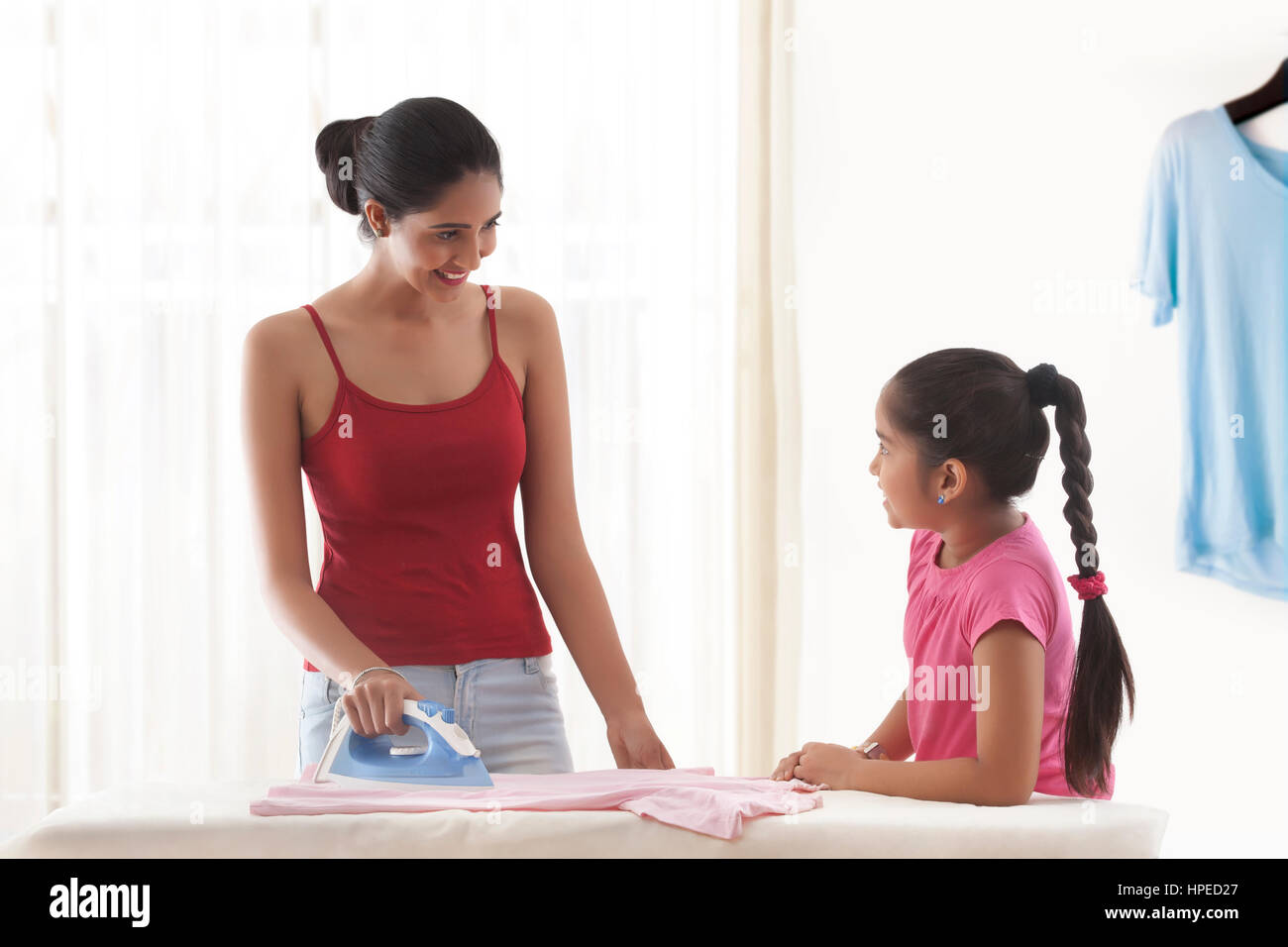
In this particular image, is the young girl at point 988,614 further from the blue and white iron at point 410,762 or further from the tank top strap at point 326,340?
the tank top strap at point 326,340

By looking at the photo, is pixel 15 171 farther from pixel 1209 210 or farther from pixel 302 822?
pixel 1209 210

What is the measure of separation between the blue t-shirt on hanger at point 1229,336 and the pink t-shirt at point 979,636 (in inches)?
38.1

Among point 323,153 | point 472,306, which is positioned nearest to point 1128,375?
point 472,306

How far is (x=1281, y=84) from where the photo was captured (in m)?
1.82

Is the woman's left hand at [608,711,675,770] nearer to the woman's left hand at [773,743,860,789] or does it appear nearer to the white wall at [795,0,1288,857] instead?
the woman's left hand at [773,743,860,789]

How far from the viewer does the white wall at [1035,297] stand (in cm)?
195

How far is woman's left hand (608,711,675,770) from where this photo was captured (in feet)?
3.76

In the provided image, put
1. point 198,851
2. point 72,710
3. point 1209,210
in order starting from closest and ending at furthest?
point 198,851 → point 1209,210 → point 72,710

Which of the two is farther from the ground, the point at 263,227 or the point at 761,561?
the point at 263,227

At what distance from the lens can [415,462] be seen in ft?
3.66

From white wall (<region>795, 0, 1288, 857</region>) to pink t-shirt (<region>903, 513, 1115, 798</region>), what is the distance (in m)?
1.06

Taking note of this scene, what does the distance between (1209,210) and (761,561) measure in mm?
1009

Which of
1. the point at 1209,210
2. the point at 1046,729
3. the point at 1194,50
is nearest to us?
the point at 1046,729

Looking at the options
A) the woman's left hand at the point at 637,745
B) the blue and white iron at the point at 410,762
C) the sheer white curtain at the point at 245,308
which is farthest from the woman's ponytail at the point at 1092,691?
the sheer white curtain at the point at 245,308
